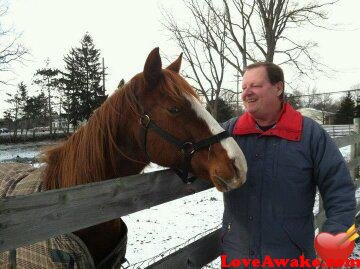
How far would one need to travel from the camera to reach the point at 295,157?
2037 mm

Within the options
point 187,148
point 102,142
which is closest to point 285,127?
point 187,148

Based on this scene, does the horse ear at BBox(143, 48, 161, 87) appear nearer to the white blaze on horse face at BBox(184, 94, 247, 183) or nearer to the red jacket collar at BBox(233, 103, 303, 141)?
the white blaze on horse face at BBox(184, 94, 247, 183)

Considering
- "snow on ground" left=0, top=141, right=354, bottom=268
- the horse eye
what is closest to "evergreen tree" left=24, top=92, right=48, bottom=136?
"snow on ground" left=0, top=141, right=354, bottom=268

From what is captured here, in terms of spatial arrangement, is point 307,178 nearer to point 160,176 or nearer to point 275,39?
point 160,176

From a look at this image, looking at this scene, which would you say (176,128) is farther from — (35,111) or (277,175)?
(35,111)

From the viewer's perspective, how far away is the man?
2.03 m

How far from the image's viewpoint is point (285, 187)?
6.75 ft

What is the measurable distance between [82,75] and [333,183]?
44.6 meters

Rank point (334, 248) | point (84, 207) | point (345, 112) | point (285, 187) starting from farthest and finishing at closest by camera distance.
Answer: point (345, 112) < point (285, 187) < point (84, 207) < point (334, 248)

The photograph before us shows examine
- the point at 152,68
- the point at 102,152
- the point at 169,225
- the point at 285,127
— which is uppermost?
the point at 152,68

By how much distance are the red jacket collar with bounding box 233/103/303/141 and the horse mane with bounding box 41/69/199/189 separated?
43 cm

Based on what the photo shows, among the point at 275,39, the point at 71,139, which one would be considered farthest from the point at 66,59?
the point at 71,139

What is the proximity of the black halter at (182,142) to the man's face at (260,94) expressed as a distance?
275mm

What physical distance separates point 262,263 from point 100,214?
1.07 meters
